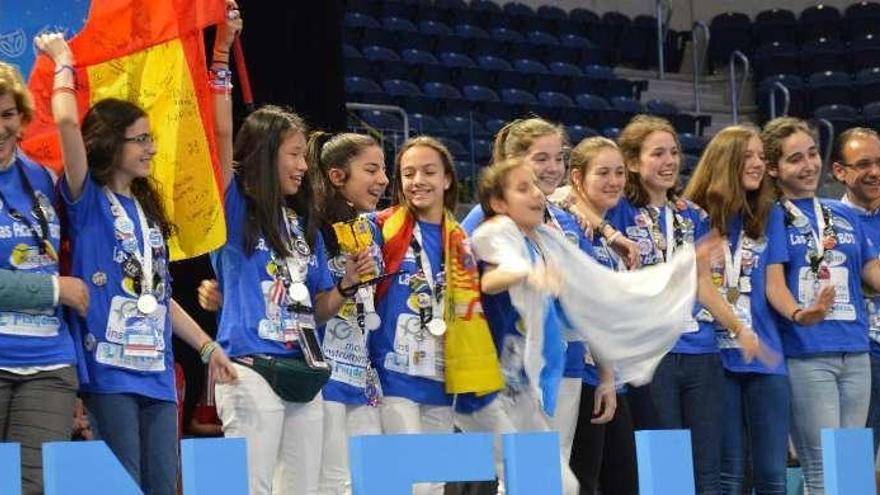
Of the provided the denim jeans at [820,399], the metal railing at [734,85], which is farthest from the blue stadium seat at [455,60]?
the denim jeans at [820,399]

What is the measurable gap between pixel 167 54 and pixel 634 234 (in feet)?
5.30

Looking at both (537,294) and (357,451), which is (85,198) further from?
(537,294)

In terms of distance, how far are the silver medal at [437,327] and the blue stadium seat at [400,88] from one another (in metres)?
7.36

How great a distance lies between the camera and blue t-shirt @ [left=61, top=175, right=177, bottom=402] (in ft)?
13.5

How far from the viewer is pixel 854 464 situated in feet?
14.4

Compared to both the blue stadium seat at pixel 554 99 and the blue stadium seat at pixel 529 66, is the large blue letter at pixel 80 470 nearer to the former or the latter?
the blue stadium seat at pixel 554 99

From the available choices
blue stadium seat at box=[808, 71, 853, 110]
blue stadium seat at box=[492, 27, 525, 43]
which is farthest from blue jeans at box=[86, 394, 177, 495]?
blue stadium seat at box=[808, 71, 853, 110]

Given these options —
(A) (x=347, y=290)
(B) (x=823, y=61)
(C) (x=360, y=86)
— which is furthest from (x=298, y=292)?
(B) (x=823, y=61)

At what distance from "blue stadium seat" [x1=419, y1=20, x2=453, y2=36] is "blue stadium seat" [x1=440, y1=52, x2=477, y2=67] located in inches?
10.3

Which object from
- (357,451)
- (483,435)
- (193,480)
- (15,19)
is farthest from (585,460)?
(15,19)

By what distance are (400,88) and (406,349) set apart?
7.58m

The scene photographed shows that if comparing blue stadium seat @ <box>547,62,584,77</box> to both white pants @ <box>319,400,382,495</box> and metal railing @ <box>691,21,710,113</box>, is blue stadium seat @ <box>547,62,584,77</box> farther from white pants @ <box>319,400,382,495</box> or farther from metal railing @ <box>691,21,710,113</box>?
white pants @ <box>319,400,382,495</box>

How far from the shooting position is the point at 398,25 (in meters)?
13.3

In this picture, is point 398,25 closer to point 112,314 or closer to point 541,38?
point 541,38
